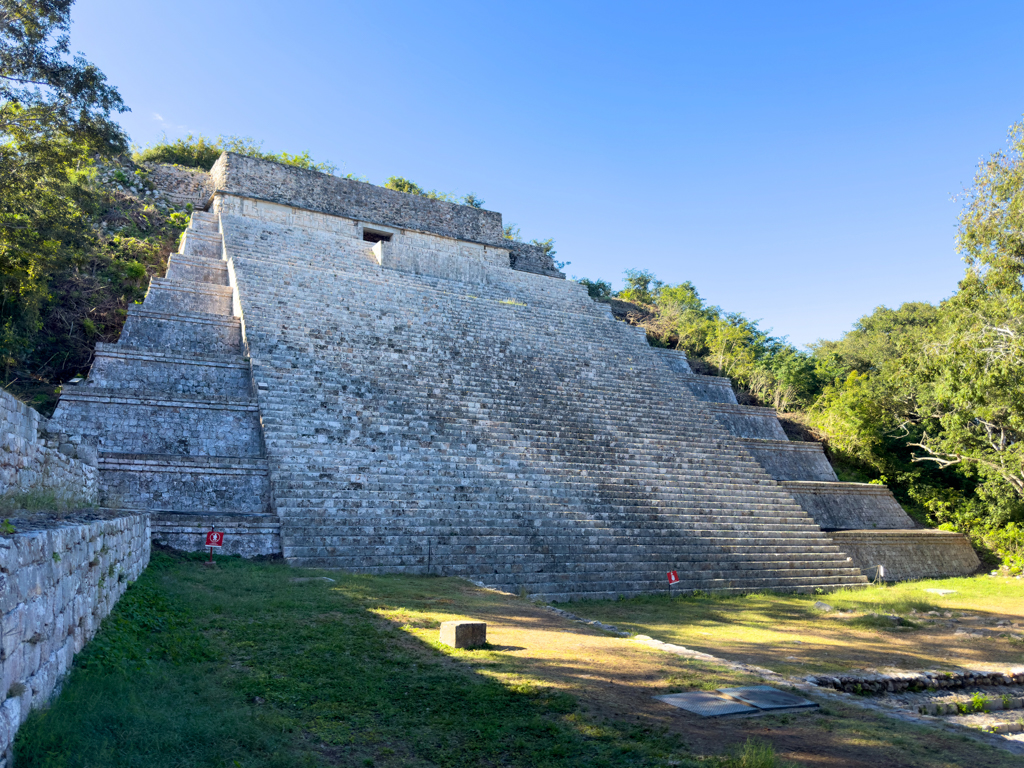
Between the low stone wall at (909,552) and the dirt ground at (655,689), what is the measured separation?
10.3 meters

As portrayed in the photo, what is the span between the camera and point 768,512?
524 inches

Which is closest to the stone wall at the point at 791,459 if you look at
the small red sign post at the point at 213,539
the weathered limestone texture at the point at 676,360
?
the weathered limestone texture at the point at 676,360

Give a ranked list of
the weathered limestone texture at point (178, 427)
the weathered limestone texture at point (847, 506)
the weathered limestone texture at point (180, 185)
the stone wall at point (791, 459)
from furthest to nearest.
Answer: the weathered limestone texture at point (180, 185)
the stone wall at point (791, 459)
the weathered limestone texture at point (847, 506)
the weathered limestone texture at point (178, 427)

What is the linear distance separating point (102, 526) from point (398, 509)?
18.6 feet

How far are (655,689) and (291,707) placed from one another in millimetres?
2413

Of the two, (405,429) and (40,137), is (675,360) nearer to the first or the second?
(405,429)

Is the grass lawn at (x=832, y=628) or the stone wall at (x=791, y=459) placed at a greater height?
the stone wall at (x=791, y=459)

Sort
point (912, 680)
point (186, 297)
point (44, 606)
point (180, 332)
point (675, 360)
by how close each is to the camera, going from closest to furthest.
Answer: point (44, 606), point (912, 680), point (180, 332), point (186, 297), point (675, 360)

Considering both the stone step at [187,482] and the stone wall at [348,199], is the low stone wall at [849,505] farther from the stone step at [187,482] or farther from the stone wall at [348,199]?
the stone wall at [348,199]

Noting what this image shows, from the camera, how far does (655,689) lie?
4.52m

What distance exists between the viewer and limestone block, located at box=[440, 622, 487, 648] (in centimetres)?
521

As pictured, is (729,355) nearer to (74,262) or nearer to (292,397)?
(292,397)

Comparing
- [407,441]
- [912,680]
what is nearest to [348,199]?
[407,441]

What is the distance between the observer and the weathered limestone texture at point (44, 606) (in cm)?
248
